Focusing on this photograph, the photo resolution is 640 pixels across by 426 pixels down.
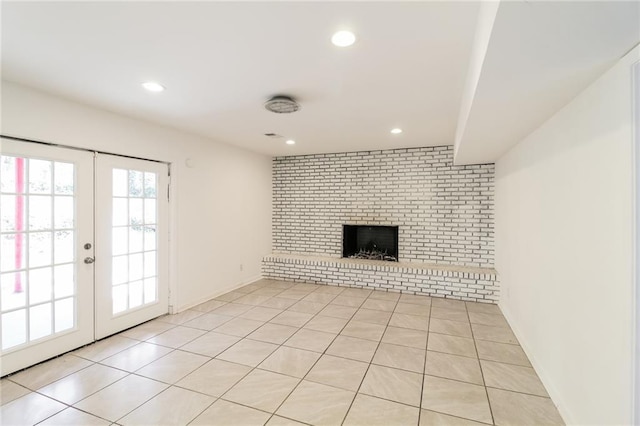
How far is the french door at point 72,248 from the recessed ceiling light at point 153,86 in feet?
3.64

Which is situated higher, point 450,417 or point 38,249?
point 38,249

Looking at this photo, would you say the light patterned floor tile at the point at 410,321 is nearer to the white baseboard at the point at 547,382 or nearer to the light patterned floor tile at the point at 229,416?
the white baseboard at the point at 547,382

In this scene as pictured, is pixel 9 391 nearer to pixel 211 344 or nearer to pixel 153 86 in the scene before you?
pixel 211 344

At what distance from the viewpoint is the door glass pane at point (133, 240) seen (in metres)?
3.28

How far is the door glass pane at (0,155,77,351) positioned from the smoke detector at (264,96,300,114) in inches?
81.3

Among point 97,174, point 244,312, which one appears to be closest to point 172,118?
point 97,174

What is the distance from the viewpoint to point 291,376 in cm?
242

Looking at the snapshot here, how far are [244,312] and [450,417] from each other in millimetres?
2713

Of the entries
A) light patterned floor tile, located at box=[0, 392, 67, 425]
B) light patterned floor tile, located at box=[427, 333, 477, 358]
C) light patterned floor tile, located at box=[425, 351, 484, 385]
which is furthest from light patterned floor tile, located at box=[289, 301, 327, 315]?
light patterned floor tile, located at box=[0, 392, 67, 425]

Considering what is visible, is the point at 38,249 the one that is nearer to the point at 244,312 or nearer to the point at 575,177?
the point at 244,312

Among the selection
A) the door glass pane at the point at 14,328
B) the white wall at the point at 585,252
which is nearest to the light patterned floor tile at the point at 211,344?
the door glass pane at the point at 14,328

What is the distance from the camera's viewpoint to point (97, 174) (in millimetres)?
3066

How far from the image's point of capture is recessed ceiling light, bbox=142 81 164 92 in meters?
2.44

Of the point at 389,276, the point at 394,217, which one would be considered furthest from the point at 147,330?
the point at 394,217
